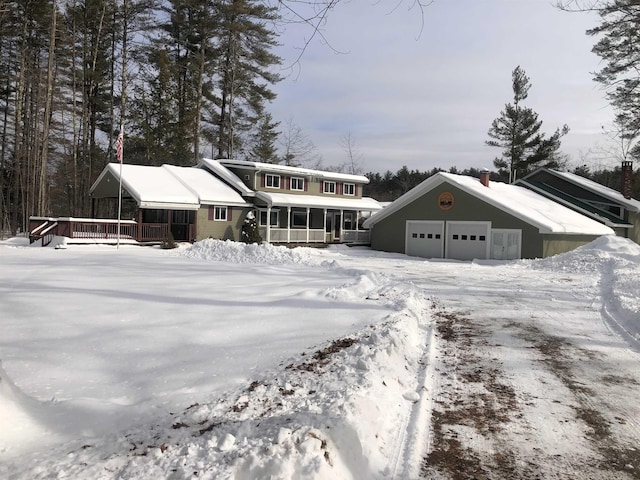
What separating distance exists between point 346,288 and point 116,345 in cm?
565

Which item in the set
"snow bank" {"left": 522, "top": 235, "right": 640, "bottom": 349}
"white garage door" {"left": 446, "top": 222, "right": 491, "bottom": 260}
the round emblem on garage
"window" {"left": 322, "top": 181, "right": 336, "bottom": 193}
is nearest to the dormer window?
"window" {"left": 322, "top": 181, "right": 336, "bottom": 193}

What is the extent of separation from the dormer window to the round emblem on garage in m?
9.91

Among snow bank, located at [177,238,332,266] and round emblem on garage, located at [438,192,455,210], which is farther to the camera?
round emblem on garage, located at [438,192,455,210]

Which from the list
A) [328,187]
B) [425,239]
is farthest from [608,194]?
[328,187]

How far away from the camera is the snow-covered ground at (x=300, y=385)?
3158 millimetres

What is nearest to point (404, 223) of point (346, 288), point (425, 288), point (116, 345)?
point (425, 288)

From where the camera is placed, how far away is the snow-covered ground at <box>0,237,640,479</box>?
316cm

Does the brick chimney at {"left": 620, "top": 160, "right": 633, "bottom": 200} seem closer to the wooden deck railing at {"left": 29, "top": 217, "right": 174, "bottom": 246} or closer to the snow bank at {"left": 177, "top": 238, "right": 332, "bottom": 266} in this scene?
the snow bank at {"left": 177, "top": 238, "right": 332, "bottom": 266}

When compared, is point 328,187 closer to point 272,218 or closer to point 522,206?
point 272,218

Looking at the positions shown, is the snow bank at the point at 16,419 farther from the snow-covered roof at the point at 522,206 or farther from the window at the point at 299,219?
the window at the point at 299,219

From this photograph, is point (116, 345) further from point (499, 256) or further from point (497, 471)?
point (499, 256)

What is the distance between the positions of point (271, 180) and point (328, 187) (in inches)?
208

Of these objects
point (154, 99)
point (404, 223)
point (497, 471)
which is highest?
point (154, 99)

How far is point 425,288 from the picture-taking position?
1287 centimetres
